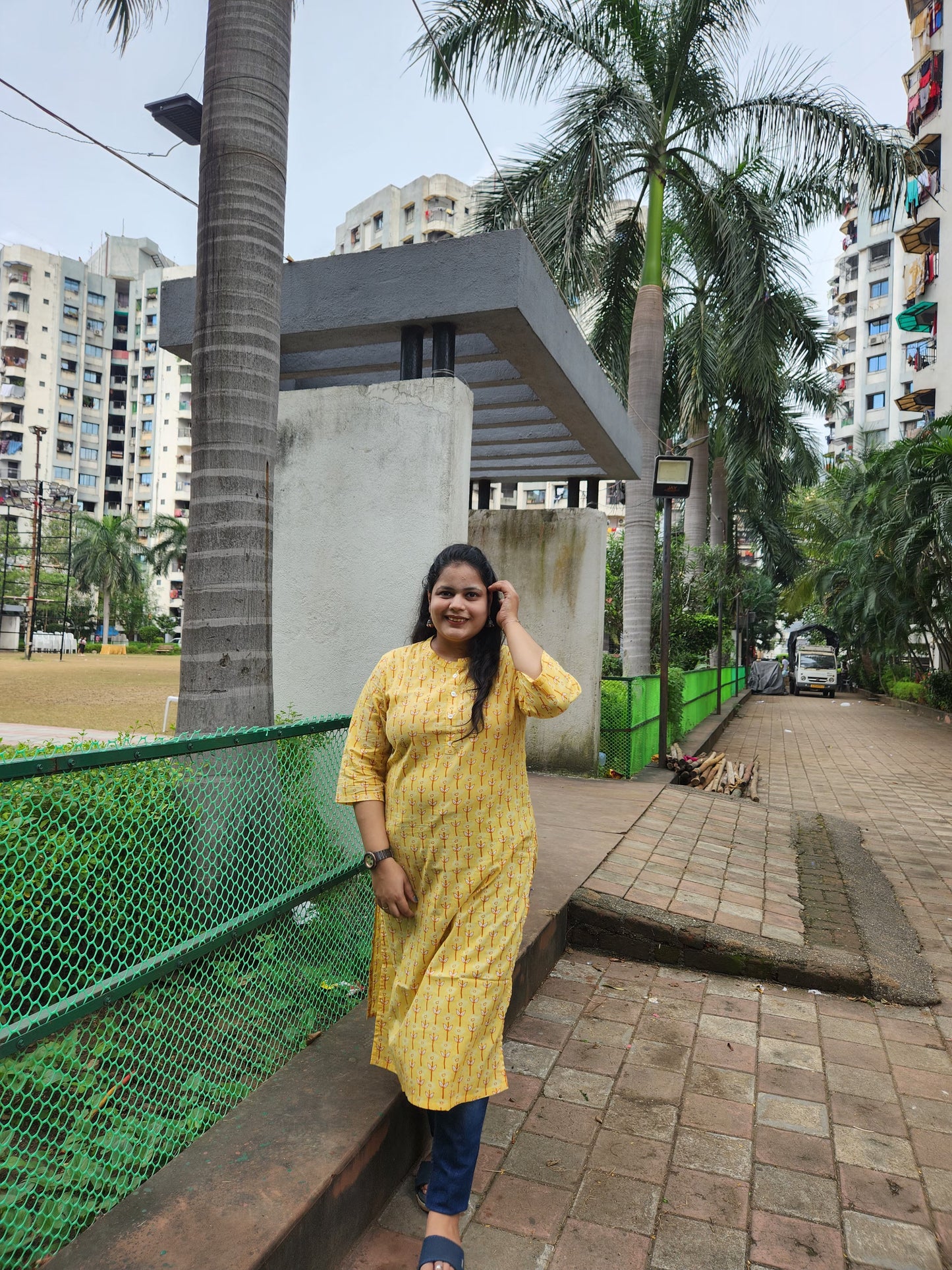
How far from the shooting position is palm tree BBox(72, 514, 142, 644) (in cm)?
6306

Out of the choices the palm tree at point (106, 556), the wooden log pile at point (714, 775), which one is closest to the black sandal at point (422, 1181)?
the wooden log pile at point (714, 775)

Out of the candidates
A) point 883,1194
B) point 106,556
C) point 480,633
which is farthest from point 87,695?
point 106,556

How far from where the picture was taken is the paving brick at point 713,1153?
257 cm

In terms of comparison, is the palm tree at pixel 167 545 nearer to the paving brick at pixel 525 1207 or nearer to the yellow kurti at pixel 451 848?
the yellow kurti at pixel 451 848

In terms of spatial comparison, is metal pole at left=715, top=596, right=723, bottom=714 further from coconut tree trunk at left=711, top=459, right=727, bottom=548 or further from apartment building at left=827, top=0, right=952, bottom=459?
apartment building at left=827, top=0, right=952, bottom=459

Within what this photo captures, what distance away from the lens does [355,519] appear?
4.36 m

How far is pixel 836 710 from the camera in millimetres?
26594

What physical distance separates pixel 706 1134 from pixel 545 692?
1.64 m

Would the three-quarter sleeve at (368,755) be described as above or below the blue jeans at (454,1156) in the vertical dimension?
above

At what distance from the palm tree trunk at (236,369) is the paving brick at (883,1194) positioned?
2532 mm

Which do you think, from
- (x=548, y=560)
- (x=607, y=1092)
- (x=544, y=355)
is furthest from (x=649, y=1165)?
(x=548, y=560)

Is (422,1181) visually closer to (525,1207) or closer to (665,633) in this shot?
(525,1207)

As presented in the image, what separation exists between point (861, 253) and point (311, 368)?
210 feet

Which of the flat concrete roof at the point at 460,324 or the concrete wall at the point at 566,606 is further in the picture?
the concrete wall at the point at 566,606
